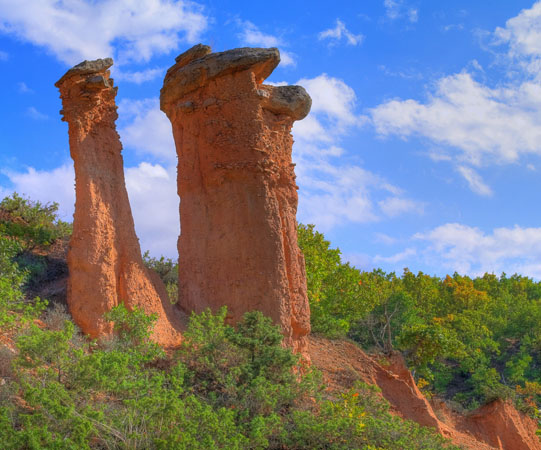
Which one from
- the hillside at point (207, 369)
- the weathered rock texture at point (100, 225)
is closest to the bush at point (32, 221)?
the hillside at point (207, 369)

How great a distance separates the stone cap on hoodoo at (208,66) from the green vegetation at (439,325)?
7736 millimetres

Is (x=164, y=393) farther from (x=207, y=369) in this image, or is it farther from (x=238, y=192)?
(x=238, y=192)

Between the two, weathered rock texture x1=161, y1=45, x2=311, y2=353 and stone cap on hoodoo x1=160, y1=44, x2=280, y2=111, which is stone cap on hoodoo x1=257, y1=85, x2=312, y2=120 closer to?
weathered rock texture x1=161, y1=45, x2=311, y2=353

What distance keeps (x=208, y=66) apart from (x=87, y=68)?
90.2 inches

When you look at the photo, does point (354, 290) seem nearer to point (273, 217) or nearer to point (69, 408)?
point (273, 217)

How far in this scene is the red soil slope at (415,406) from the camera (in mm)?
12945

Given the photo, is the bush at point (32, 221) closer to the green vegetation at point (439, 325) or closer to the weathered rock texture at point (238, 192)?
the weathered rock texture at point (238, 192)

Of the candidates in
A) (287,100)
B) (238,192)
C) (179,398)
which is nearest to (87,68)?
(238,192)

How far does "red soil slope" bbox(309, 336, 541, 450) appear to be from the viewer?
A: 12.9m

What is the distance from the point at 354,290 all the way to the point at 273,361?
10.9 metres

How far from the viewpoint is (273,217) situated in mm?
10500

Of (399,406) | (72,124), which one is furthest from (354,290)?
(72,124)

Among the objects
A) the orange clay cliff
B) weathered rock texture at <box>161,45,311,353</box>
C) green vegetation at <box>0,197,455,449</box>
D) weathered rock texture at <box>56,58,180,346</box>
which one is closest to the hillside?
green vegetation at <box>0,197,455,449</box>

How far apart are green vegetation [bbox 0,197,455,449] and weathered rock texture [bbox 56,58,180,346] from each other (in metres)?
0.39
